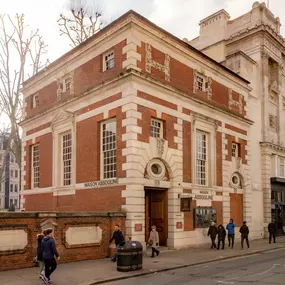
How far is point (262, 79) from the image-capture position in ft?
105

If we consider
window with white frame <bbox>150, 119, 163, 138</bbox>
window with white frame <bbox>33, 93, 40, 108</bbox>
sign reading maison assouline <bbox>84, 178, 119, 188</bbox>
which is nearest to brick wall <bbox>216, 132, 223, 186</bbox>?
window with white frame <bbox>150, 119, 163, 138</bbox>

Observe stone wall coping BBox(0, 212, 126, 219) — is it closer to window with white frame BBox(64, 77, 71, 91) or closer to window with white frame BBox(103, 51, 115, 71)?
window with white frame BBox(103, 51, 115, 71)

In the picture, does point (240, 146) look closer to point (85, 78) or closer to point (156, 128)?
point (156, 128)

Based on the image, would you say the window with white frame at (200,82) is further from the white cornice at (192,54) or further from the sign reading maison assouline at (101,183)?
the sign reading maison assouline at (101,183)

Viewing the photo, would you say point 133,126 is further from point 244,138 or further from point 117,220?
point 244,138

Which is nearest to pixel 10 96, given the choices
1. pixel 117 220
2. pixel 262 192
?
pixel 117 220

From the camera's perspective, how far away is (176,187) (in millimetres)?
21828

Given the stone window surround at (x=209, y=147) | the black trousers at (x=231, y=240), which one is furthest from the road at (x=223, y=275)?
the stone window surround at (x=209, y=147)

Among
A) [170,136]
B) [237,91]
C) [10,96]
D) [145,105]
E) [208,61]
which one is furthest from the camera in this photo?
[10,96]

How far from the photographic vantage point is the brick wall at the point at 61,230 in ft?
49.7

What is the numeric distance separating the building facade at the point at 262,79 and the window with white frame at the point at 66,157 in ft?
45.5

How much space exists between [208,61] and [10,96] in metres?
17.8

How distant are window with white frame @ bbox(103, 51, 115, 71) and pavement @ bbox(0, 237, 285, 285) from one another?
1030 centimetres

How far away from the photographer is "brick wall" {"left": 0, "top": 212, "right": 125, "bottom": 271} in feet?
49.7
